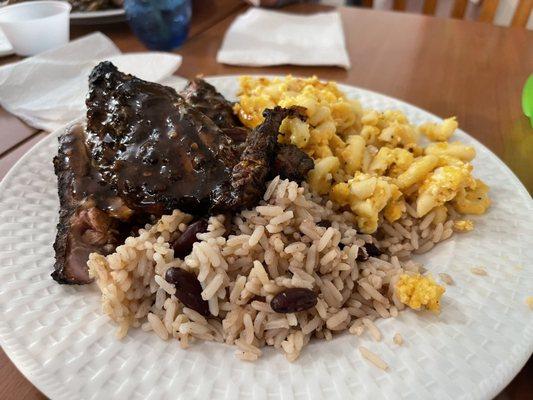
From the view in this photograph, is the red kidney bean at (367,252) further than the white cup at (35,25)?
No

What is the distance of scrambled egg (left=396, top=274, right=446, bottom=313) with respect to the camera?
138 cm

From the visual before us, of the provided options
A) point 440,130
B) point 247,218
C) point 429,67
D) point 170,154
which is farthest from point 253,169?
point 429,67

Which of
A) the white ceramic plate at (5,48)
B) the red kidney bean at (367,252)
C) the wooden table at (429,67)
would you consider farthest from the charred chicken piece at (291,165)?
the white ceramic plate at (5,48)

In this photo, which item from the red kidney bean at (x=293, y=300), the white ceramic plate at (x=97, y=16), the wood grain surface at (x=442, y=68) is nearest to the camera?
the red kidney bean at (x=293, y=300)

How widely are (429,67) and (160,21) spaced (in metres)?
1.91

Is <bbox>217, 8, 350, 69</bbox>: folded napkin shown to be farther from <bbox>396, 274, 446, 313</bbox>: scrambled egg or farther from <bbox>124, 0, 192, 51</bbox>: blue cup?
<bbox>396, 274, 446, 313</bbox>: scrambled egg

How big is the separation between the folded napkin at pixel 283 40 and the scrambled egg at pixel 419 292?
2.01 metres

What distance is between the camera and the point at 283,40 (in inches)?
131

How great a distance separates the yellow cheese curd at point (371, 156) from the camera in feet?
5.78

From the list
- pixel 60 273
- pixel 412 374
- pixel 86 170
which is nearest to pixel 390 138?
pixel 412 374

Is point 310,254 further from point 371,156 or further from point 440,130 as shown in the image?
point 440,130

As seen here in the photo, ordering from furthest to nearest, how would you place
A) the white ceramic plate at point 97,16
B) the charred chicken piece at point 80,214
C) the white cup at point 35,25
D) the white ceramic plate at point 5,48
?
the white ceramic plate at point 97,16, the white ceramic plate at point 5,48, the white cup at point 35,25, the charred chicken piece at point 80,214

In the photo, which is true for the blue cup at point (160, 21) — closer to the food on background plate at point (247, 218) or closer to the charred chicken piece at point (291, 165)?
the food on background plate at point (247, 218)

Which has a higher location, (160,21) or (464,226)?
(160,21)
